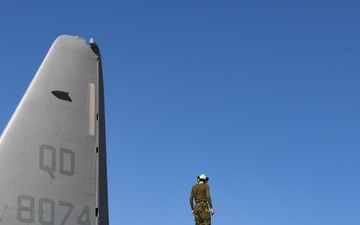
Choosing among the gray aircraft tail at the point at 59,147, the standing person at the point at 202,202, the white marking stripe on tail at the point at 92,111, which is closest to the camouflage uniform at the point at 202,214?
the standing person at the point at 202,202

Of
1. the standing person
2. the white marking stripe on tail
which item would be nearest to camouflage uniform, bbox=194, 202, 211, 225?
the standing person

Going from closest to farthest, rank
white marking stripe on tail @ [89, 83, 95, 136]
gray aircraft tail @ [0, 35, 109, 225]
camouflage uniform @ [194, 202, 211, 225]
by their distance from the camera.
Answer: gray aircraft tail @ [0, 35, 109, 225]
white marking stripe on tail @ [89, 83, 95, 136]
camouflage uniform @ [194, 202, 211, 225]

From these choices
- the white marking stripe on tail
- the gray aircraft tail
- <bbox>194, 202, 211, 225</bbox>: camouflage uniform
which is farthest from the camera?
<bbox>194, 202, 211, 225</bbox>: camouflage uniform

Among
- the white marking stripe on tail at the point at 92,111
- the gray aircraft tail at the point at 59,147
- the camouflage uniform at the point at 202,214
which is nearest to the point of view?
the gray aircraft tail at the point at 59,147

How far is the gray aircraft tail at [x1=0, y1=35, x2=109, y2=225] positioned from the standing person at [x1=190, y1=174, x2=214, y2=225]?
2368 mm

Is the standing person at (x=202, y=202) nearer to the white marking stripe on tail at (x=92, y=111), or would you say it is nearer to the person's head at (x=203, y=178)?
the person's head at (x=203, y=178)

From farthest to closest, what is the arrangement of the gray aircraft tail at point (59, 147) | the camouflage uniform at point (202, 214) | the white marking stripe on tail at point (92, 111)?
the camouflage uniform at point (202, 214)
the white marking stripe on tail at point (92, 111)
the gray aircraft tail at point (59, 147)

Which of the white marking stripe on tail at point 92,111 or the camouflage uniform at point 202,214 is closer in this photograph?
the white marking stripe on tail at point 92,111

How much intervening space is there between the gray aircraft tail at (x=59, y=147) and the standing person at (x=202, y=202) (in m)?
2.37

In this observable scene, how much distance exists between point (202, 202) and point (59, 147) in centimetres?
365

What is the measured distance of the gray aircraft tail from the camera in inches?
395

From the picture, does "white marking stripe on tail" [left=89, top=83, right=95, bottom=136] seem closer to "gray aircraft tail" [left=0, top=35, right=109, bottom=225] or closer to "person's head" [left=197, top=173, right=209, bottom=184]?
"gray aircraft tail" [left=0, top=35, right=109, bottom=225]

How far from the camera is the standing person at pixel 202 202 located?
1268 cm

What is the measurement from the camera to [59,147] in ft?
35.6
